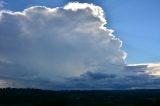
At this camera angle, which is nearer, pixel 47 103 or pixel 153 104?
pixel 47 103

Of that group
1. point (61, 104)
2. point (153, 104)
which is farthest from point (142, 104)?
point (61, 104)

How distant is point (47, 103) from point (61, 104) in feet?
17.0

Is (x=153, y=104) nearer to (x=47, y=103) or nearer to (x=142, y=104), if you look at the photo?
(x=142, y=104)

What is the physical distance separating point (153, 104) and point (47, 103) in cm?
3821

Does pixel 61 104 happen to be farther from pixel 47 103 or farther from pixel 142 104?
pixel 142 104

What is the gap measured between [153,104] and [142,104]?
4130mm

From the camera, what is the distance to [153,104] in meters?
128

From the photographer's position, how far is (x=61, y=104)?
119m

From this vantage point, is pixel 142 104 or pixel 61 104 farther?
pixel 142 104

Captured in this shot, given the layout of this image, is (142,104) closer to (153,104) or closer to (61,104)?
(153,104)

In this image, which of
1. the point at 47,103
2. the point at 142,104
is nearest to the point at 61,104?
the point at 47,103

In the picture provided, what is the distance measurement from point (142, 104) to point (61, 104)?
29121 mm

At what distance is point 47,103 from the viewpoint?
11644cm
